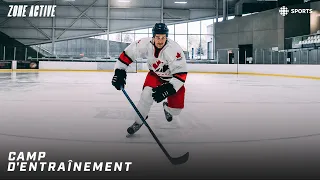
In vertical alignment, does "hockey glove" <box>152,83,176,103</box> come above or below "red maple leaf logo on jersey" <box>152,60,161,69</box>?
below

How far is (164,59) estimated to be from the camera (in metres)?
3.50

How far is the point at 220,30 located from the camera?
29.7 m

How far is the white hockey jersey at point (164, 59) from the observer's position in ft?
11.1

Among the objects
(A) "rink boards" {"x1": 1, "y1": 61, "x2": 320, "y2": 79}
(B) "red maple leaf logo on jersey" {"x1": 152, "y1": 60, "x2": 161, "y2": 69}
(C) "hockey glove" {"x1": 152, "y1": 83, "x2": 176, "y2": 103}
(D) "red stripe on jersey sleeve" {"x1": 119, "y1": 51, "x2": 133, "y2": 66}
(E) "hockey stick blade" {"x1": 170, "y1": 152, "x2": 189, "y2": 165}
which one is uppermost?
(A) "rink boards" {"x1": 1, "y1": 61, "x2": 320, "y2": 79}

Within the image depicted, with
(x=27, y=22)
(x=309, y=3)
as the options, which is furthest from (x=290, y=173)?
(x=27, y=22)

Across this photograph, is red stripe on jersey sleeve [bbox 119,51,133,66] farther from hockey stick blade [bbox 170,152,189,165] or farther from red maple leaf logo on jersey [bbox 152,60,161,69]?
hockey stick blade [bbox 170,152,189,165]

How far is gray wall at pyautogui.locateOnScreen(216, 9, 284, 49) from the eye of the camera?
82.9 feet

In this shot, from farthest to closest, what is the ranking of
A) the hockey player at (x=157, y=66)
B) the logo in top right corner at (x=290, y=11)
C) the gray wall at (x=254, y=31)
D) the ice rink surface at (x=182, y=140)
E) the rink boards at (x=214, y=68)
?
the gray wall at (x=254, y=31)
the logo in top right corner at (x=290, y=11)
the rink boards at (x=214, y=68)
the hockey player at (x=157, y=66)
the ice rink surface at (x=182, y=140)

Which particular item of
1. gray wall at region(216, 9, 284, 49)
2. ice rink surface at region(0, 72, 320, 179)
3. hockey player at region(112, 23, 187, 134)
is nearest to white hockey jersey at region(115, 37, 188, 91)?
hockey player at region(112, 23, 187, 134)

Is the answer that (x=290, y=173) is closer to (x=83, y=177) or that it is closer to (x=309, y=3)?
(x=83, y=177)

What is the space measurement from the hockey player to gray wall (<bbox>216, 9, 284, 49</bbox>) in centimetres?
2298

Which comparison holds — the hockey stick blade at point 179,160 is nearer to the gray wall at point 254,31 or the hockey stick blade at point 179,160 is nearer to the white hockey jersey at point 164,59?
the white hockey jersey at point 164,59

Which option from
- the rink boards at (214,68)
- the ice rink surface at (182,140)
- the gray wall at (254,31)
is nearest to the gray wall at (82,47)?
the rink boards at (214,68)

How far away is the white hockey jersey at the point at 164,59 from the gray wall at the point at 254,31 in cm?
2298
